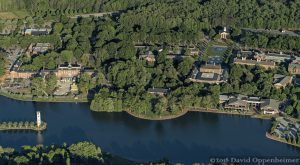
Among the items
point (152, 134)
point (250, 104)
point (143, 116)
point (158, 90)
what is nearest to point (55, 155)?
point (152, 134)

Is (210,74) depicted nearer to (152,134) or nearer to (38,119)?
(152,134)

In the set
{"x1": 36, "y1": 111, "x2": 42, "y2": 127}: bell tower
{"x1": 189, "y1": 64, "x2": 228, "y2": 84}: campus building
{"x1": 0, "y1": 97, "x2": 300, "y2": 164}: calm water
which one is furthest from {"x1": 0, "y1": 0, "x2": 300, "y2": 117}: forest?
{"x1": 36, "y1": 111, "x2": 42, "y2": 127}: bell tower

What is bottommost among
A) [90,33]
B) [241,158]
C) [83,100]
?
[241,158]

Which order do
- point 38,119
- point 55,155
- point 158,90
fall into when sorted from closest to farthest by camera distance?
point 55,155 → point 38,119 → point 158,90

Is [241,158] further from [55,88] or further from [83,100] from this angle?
[55,88]

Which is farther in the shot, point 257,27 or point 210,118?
point 257,27

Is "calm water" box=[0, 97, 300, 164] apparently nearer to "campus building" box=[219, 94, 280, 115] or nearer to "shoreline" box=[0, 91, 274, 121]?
"shoreline" box=[0, 91, 274, 121]

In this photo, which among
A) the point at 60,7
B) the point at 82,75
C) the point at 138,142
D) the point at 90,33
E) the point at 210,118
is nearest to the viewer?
the point at 138,142

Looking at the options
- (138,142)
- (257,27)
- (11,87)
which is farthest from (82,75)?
(257,27)
